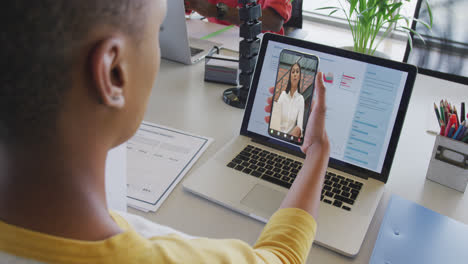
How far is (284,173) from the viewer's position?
0.94 m

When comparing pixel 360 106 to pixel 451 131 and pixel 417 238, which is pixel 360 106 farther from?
pixel 417 238

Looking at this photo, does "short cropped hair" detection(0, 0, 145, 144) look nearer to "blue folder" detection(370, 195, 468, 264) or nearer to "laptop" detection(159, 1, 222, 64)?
"blue folder" detection(370, 195, 468, 264)

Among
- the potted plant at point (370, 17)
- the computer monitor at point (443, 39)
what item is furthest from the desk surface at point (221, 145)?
the computer monitor at point (443, 39)

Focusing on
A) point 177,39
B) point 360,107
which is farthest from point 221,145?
point 177,39

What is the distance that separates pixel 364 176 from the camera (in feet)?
3.10

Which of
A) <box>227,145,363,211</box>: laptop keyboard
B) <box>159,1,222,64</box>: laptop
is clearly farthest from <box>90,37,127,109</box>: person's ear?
<box>159,1,222,64</box>: laptop

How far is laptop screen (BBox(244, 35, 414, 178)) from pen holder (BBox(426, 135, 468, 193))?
0.43 ft

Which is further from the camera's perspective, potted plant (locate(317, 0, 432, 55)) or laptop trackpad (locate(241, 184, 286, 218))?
potted plant (locate(317, 0, 432, 55))

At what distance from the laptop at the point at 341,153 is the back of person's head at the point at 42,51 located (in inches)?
20.5

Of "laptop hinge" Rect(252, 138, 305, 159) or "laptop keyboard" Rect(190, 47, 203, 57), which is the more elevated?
"laptop keyboard" Rect(190, 47, 203, 57)

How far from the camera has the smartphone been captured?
3.07 ft

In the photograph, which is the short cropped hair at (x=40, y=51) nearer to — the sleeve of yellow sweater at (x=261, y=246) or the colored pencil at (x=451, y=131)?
the sleeve of yellow sweater at (x=261, y=246)

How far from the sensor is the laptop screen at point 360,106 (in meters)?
0.92

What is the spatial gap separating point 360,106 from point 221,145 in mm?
365
